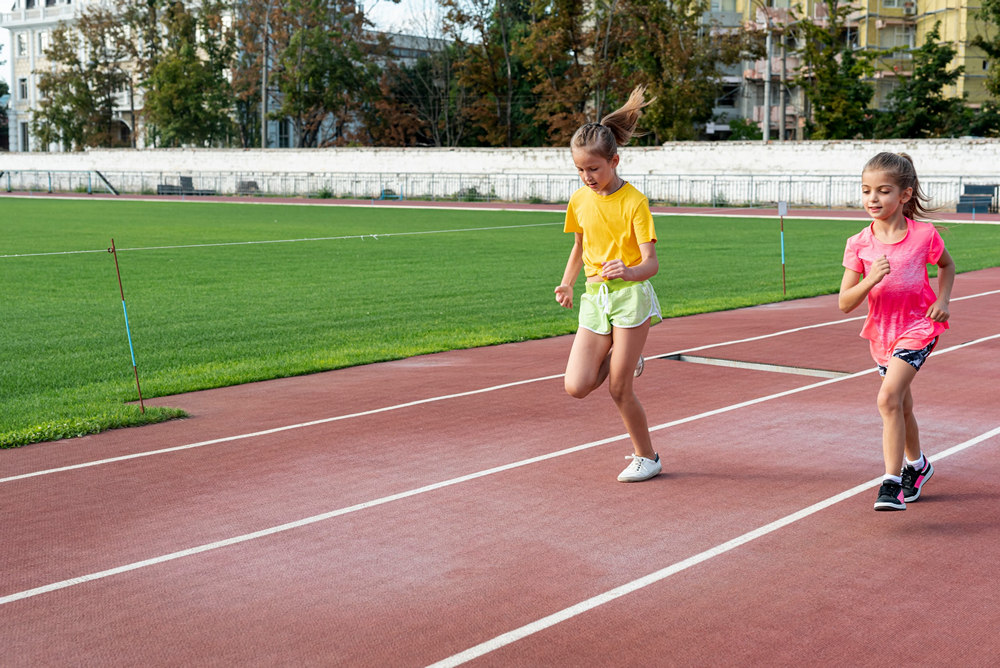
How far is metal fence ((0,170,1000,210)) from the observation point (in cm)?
4953

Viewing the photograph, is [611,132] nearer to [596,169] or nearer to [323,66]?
[596,169]

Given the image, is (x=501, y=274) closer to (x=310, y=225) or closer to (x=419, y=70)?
(x=310, y=225)

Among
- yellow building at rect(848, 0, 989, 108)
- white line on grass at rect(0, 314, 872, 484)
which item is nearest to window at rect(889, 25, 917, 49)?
yellow building at rect(848, 0, 989, 108)

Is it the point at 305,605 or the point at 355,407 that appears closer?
the point at 305,605

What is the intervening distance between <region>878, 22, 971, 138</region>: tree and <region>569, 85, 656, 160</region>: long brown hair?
5965cm

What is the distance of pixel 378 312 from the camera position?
15.9 meters

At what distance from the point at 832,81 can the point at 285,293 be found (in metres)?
49.2

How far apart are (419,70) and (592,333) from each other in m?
73.5

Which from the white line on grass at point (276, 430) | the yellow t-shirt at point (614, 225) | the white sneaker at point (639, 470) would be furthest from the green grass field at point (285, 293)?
the yellow t-shirt at point (614, 225)

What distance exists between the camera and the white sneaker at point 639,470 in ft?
23.1

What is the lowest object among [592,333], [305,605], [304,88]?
[305,605]

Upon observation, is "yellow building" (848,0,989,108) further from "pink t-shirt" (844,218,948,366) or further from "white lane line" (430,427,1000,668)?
"white lane line" (430,427,1000,668)

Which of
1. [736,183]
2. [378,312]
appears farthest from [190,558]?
[736,183]

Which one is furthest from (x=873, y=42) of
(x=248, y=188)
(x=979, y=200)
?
(x=248, y=188)
